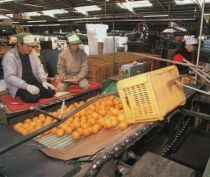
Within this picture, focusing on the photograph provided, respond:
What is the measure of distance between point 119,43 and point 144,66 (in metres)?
2.55

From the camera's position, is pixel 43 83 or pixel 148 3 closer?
pixel 43 83

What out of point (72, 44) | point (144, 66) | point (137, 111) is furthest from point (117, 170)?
point (144, 66)

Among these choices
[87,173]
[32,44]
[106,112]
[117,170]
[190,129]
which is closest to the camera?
[87,173]

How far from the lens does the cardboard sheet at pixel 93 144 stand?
1831 millimetres

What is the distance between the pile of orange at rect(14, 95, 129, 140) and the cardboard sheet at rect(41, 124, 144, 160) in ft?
0.23

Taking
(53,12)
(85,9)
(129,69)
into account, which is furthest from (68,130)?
(53,12)

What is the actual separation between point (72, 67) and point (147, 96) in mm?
3131

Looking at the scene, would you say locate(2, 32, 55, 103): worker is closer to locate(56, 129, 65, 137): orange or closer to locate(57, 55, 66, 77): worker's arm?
locate(57, 55, 66, 77): worker's arm

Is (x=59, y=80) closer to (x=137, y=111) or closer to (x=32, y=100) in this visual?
(x=32, y=100)

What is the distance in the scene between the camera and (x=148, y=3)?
10016mm

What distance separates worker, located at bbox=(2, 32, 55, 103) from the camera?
3590 mm

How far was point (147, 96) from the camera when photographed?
1990 millimetres

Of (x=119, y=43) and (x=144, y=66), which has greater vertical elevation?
(x=119, y=43)

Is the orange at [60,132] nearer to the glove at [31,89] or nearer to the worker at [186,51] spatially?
the glove at [31,89]
